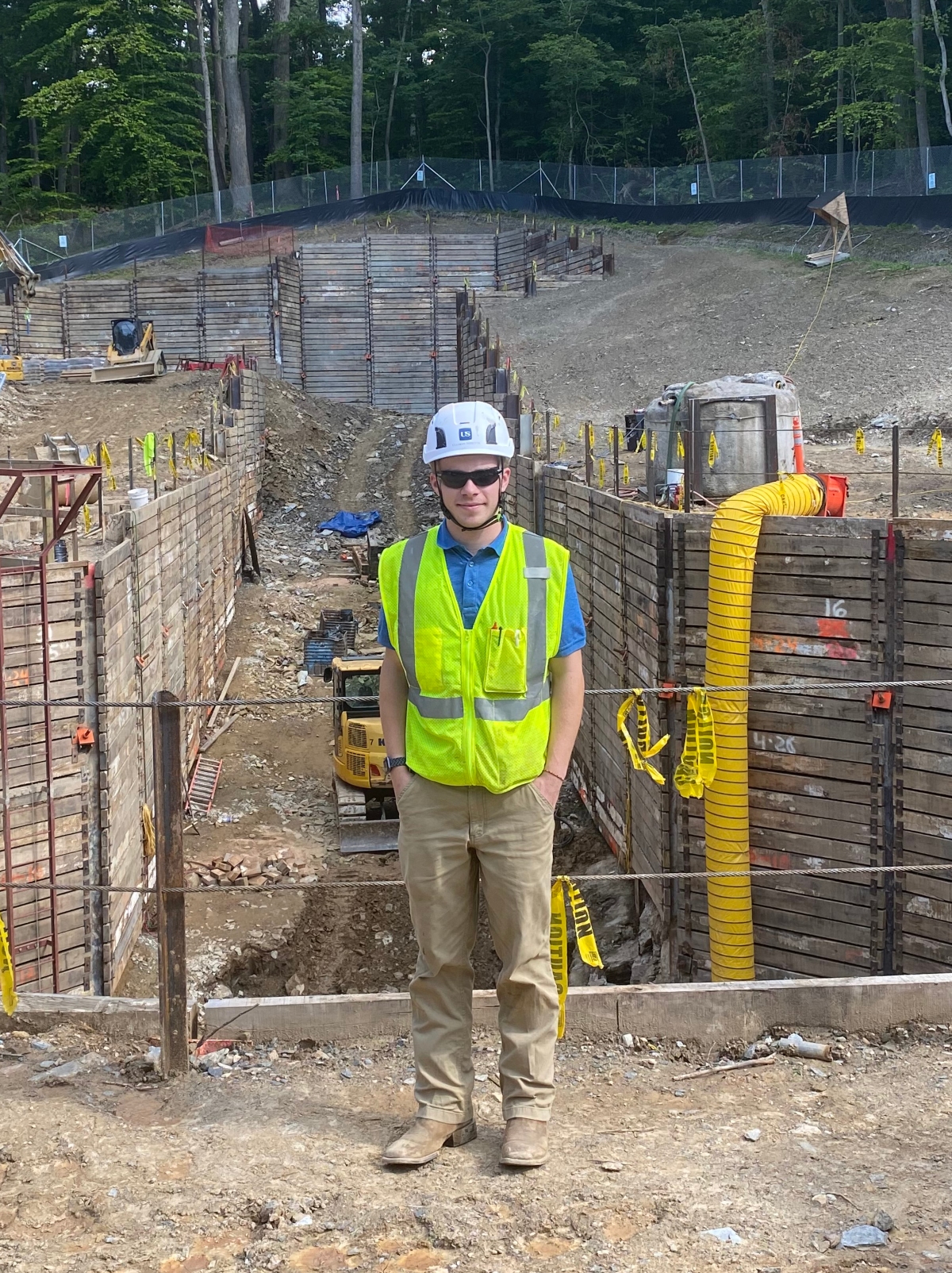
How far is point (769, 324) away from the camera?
2819 cm

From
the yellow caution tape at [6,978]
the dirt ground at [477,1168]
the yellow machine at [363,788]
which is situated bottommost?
the yellow machine at [363,788]

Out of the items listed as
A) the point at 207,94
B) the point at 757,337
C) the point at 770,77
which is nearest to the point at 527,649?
the point at 757,337

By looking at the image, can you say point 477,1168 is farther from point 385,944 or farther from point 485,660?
point 385,944

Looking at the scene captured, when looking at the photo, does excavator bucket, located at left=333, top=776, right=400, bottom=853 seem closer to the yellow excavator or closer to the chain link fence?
the yellow excavator

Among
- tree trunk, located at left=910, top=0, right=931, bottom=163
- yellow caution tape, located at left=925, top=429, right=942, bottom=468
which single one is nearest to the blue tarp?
yellow caution tape, located at left=925, top=429, right=942, bottom=468

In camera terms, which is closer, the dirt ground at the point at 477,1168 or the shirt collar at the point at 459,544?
the dirt ground at the point at 477,1168

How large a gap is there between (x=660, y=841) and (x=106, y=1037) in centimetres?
500

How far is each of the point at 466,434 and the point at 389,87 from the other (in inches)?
2320

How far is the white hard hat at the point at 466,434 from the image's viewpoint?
13.1 ft

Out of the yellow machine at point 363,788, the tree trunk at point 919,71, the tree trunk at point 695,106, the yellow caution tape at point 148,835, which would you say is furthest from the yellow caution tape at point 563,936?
the tree trunk at point 695,106

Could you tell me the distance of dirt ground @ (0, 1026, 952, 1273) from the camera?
3.60 metres

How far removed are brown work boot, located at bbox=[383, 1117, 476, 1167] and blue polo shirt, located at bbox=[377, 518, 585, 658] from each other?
62.5 inches

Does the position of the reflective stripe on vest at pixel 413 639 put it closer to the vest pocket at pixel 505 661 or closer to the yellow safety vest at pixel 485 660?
the yellow safety vest at pixel 485 660

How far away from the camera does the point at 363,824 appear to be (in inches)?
542
